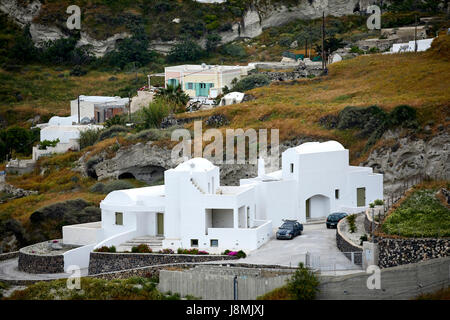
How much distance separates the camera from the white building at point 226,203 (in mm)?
43531

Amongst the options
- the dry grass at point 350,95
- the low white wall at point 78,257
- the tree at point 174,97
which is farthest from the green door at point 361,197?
the tree at point 174,97

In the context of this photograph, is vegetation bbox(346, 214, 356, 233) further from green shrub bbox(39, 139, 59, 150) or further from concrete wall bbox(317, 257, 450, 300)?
green shrub bbox(39, 139, 59, 150)

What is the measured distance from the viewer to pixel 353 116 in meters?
61.5

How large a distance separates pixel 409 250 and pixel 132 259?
1317 centimetres

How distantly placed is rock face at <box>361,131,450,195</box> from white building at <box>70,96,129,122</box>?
32.8 meters

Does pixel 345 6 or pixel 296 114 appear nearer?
pixel 296 114

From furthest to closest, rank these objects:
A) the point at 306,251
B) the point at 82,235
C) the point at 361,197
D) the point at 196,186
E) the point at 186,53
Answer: the point at 186,53 → the point at 361,197 → the point at 82,235 → the point at 196,186 → the point at 306,251

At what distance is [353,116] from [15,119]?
4012cm

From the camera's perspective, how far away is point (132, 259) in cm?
4322

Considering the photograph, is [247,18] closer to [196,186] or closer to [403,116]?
[403,116]

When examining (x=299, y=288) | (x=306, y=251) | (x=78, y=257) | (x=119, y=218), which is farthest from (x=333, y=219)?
(x=78, y=257)

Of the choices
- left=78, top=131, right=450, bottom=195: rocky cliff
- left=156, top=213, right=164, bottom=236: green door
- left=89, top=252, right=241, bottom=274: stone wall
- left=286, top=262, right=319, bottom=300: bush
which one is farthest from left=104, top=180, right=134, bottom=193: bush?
left=286, top=262, right=319, bottom=300: bush
